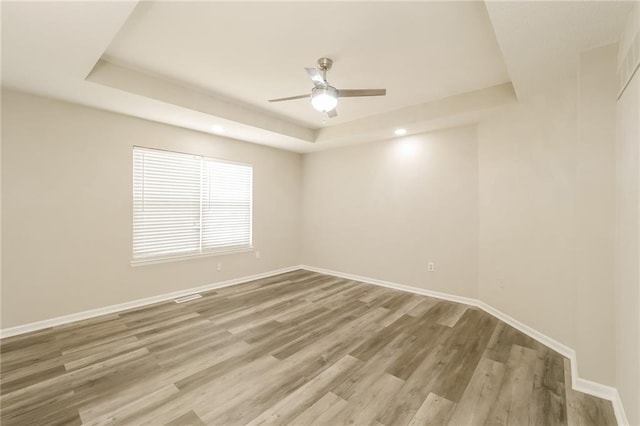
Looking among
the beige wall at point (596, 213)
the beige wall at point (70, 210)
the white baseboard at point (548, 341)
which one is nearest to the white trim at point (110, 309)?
the beige wall at point (70, 210)

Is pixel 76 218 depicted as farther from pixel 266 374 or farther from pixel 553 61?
pixel 553 61

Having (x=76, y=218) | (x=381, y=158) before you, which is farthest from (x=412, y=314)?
(x=76, y=218)

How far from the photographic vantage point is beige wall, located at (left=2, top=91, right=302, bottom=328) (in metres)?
2.88

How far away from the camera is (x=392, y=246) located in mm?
4672

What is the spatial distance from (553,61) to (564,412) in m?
2.70

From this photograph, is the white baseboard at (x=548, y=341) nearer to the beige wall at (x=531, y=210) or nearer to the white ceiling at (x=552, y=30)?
the beige wall at (x=531, y=210)

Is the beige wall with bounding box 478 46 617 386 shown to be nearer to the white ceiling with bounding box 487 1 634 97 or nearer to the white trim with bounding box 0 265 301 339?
the white ceiling with bounding box 487 1 634 97

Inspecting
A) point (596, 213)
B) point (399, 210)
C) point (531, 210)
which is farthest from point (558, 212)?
point (399, 210)

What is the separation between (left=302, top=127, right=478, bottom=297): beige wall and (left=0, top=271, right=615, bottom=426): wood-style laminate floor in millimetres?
936

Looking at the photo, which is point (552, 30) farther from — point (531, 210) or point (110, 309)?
point (110, 309)

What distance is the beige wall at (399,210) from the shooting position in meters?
3.92

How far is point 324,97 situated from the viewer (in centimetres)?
239

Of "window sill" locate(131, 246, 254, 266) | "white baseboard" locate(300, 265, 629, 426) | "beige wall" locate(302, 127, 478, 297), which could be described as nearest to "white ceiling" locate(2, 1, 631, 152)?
"beige wall" locate(302, 127, 478, 297)

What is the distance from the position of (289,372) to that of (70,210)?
3196 millimetres
